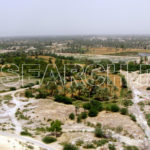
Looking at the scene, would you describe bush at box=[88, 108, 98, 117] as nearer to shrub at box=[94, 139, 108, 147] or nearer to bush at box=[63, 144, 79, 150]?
shrub at box=[94, 139, 108, 147]

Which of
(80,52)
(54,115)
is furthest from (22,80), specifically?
(80,52)

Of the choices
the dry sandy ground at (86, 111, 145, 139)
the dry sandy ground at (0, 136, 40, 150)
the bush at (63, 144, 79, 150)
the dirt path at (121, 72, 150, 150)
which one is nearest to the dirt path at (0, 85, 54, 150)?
the dry sandy ground at (0, 136, 40, 150)

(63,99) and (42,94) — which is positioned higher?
(42,94)

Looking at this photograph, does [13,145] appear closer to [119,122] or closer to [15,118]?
[15,118]

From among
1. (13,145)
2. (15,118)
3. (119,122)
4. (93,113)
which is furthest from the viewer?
(93,113)

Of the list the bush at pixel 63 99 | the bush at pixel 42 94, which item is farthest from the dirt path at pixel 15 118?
the bush at pixel 63 99

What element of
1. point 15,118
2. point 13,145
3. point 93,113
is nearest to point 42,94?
point 15,118

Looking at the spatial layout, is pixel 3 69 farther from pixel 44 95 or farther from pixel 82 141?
pixel 82 141

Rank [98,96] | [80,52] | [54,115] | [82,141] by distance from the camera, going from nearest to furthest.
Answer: [82,141]
[54,115]
[98,96]
[80,52]

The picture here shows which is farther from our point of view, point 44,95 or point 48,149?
point 44,95

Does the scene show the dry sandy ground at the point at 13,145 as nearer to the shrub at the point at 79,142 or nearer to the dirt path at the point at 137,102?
the shrub at the point at 79,142

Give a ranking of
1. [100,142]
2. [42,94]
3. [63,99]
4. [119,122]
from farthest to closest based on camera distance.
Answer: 1. [42,94]
2. [63,99]
3. [119,122]
4. [100,142]
